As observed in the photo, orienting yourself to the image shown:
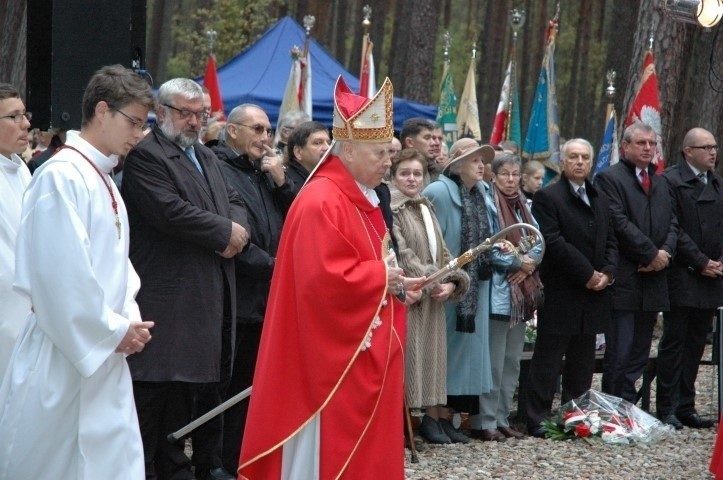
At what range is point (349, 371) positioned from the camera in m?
4.73

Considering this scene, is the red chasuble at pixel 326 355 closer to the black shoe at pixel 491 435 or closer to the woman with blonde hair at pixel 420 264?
the woman with blonde hair at pixel 420 264

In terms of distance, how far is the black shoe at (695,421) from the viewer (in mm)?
8828

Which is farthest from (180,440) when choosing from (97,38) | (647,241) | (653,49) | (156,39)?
(156,39)

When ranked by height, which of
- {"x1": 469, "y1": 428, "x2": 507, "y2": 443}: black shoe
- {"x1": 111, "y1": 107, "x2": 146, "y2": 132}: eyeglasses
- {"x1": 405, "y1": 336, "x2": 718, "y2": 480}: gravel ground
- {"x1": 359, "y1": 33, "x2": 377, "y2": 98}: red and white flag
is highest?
{"x1": 359, "y1": 33, "x2": 377, "y2": 98}: red and white flag

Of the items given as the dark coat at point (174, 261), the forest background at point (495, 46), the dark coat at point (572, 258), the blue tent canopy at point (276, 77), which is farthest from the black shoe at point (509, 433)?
the blue tent canopy at point (276, 77)

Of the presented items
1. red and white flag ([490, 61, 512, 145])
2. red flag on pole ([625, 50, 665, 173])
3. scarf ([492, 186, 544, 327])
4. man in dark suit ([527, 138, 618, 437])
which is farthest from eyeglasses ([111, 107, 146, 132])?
red and white flag ([490, 61, 512, 145])

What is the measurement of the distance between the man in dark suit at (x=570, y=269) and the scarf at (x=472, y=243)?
1.97 feet

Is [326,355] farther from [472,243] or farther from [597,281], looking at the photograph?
[597,281]

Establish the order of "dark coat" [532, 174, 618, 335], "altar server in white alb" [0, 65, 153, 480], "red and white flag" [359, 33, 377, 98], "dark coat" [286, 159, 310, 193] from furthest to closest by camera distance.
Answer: "red and white flag" [359, 33, 377, 98] < "dark coat" [532, 174, 618, 335] < "dark coat" [286, 159, 310, 193] < "altar server in white alb" [0, 65, 153, 480]

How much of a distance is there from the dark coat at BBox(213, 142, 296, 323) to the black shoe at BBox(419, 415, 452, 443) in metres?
1.85

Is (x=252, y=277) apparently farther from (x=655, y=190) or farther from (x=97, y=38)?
(x=655, y=190)

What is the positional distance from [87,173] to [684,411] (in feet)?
19.7

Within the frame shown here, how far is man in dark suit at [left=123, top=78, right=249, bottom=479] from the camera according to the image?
5445 millimetres

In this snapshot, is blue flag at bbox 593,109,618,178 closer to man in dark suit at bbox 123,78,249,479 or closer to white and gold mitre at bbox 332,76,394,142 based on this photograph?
man in dark suit at bbox 123,78,249,479
